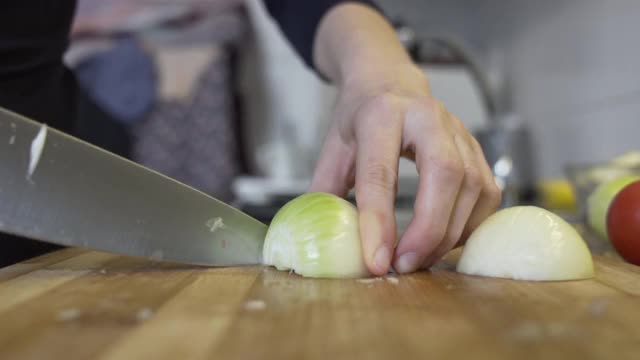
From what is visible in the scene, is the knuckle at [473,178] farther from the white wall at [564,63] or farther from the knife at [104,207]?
the white wall at [564,63]

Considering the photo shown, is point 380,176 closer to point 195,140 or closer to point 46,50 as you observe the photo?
point 46,50

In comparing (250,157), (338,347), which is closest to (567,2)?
(250,157)

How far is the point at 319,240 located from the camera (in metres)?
0.67

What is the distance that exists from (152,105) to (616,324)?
1895 mm

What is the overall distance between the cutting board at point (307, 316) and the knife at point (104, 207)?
4 cm

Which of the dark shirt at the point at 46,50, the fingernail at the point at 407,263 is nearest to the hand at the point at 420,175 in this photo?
the fingernail at the point at 407,263

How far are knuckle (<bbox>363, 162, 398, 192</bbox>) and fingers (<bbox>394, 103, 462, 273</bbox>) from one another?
0.03 m

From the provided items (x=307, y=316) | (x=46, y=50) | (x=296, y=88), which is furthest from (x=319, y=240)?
(x=296, y=88)

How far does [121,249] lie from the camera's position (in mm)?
693

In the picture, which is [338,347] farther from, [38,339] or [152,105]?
[152,105]

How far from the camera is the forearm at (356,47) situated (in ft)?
2.86

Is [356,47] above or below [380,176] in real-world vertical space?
above

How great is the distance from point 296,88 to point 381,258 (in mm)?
1876

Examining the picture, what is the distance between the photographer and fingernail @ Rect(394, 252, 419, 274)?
2.23 ft
